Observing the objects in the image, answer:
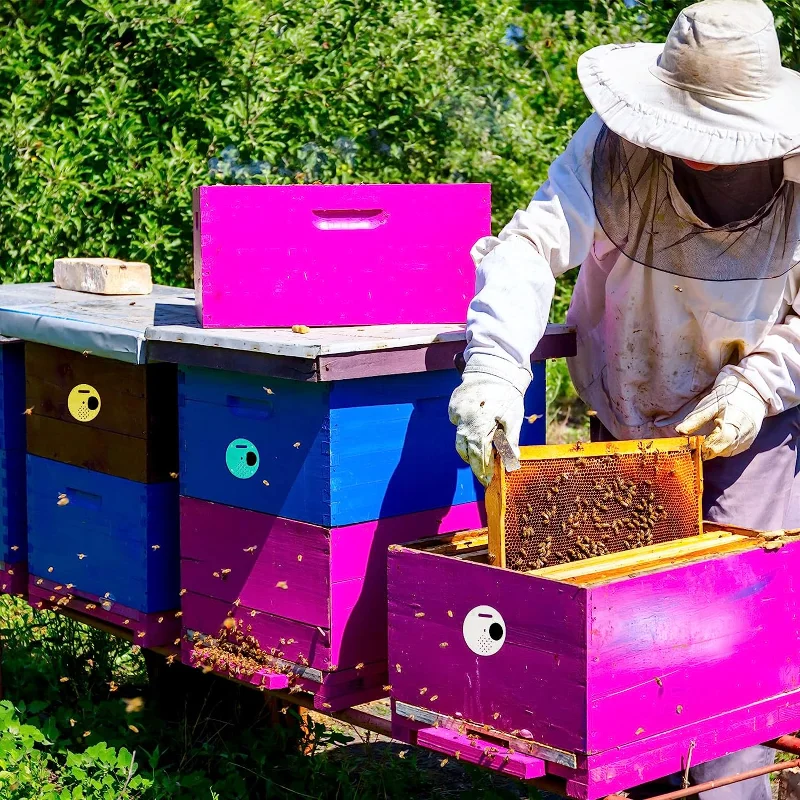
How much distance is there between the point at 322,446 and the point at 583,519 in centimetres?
57

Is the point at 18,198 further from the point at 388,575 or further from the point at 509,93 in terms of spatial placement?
the point at 388,575

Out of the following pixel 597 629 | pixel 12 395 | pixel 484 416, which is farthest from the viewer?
pixel 12 395

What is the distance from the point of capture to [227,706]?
3893 millimetres

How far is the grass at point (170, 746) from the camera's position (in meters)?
3.37

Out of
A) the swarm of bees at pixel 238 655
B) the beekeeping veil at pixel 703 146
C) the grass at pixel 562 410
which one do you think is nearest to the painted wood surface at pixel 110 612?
the swarm of bees at pixel 238 655

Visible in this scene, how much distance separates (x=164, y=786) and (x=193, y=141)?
3110 millimetres

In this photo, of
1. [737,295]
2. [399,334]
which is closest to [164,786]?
[399,334]

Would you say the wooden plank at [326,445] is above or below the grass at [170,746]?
above

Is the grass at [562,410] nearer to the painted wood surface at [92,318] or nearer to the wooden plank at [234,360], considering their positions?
the painted wood surface at [92,318]

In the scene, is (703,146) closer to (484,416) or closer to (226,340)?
(484,416)

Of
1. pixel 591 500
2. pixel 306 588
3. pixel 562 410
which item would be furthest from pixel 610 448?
pixel 562 410

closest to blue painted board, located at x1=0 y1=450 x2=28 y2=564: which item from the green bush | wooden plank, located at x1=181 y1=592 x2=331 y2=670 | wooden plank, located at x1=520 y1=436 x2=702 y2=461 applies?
wooden plank, located at x1=181 y1=592 x2=331 y2=670

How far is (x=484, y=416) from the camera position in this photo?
2.37m

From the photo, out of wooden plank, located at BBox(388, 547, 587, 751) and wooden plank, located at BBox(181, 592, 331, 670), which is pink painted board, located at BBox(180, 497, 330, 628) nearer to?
wooden plank, located at BBox(181, 592, 331, 670)
